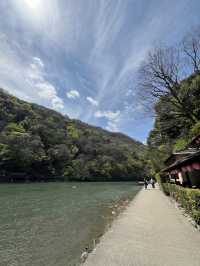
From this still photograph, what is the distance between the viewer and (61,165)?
286 ft

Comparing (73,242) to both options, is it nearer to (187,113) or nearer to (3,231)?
(3,231)

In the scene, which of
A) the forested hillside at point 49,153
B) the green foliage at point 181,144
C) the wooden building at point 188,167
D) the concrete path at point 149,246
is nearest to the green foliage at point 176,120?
the green foliage at point 181,144

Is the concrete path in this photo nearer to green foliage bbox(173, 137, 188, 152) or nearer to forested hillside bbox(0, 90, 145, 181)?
green foliage bbox(173, 137, 188, 152)

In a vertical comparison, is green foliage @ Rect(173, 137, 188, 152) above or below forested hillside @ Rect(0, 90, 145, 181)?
below

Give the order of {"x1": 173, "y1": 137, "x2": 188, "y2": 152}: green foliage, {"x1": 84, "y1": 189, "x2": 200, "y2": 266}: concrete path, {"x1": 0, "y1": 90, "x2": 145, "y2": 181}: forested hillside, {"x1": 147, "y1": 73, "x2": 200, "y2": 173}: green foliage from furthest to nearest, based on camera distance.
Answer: {"x1": 0, "y1": 90, "x2": 145, "y2": 181}: forested hillside < {"x1": 173, "y1": 137, "x2": 188, "y2": 152}: green foliage < {"x1": 147, "y1": 73, "x2": 200, "y2": 173}: green foliage < {"x1": 84, "y1": 189, "x2": 200, "y2": 266}: concrete path

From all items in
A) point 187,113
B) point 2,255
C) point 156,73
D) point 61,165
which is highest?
point 61,165

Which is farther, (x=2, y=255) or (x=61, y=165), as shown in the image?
(x=61, y=165)

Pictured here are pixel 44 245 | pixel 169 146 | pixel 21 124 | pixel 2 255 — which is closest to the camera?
pixel 2 255

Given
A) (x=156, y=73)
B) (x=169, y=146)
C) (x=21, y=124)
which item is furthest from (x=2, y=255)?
(x=21, y=124)

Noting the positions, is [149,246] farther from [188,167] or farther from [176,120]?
[176,120]

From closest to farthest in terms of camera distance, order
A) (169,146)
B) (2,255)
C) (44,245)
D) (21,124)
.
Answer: (2,255)
(44,245)
(169,146)
(21,124)

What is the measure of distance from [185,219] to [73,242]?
196 inches

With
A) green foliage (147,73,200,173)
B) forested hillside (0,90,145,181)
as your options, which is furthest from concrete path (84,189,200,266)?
forested hillside (0,90,145,181)

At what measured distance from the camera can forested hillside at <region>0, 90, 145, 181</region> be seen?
71.1 m
